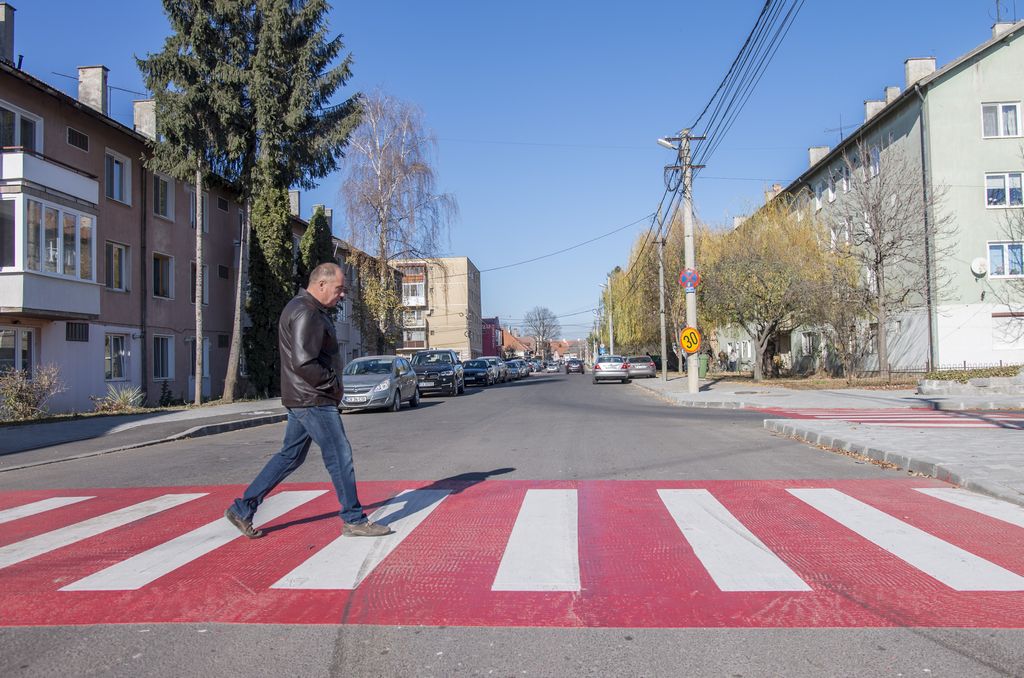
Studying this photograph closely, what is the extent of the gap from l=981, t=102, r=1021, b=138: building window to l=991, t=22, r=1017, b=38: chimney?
2645 millimetres

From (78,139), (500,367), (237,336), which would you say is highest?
(78,139)

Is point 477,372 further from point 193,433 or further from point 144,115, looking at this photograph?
point 193,433

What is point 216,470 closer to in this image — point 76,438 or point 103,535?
point 103,535

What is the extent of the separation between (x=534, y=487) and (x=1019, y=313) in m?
27.6

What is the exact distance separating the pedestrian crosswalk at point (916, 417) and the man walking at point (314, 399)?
→ 34.3 feet

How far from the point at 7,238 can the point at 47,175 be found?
185 cm

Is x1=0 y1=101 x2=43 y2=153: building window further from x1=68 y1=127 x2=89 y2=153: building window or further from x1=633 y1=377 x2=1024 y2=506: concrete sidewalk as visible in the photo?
x1=633 y1=377 x2=1024 y2=506: concrete sidewalk

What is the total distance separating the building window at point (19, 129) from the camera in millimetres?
19219

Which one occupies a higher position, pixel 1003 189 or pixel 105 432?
pixel 1003 189

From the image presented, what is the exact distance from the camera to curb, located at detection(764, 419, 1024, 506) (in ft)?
22.9

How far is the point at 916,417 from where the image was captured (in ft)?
48.6

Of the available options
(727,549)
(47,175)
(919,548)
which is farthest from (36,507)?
(47,175)

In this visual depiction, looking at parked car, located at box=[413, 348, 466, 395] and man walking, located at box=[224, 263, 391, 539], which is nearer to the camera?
man walking, located at box=[224, 263, 391, 539]

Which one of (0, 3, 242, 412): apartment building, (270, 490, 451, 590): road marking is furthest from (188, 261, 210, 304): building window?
(270, 490, 451, 590): road marking
